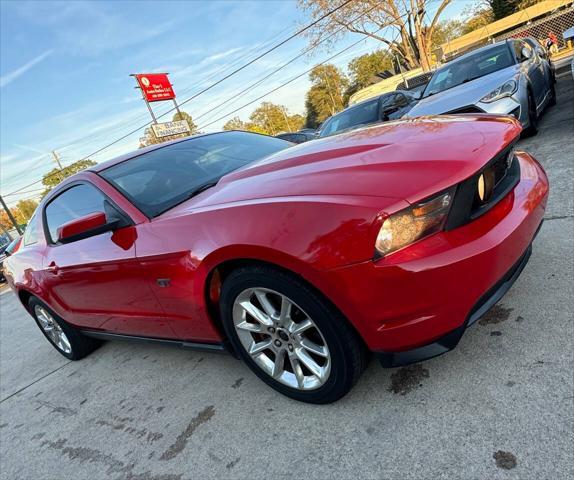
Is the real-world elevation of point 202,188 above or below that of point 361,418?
above

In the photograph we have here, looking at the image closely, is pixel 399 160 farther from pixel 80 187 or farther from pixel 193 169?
pixel 80 187

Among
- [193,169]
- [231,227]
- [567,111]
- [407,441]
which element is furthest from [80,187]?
[567,111]

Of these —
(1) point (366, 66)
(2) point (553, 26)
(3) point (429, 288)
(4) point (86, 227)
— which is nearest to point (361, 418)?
(3) point (429, 288)

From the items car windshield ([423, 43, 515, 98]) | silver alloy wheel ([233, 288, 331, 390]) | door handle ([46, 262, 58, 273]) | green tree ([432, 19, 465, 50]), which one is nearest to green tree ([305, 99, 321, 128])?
green tree ([432, 19, 465, 50])

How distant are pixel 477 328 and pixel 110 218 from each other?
2.15m

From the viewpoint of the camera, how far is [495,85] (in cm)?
510

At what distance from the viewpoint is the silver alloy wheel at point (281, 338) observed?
1864mm

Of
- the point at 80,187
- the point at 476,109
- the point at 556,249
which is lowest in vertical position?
the point at 556,249

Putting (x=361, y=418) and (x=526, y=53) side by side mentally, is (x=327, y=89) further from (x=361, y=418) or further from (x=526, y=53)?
(x=361, y=418)

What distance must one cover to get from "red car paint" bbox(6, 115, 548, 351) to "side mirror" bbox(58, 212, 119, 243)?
0.08 meters

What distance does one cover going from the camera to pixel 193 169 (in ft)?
9.13

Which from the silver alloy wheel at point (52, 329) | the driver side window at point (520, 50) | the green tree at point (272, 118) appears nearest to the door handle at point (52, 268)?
the silver alloy wheel at point (52, 329)

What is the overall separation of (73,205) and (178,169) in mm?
923

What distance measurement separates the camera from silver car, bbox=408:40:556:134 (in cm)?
495
